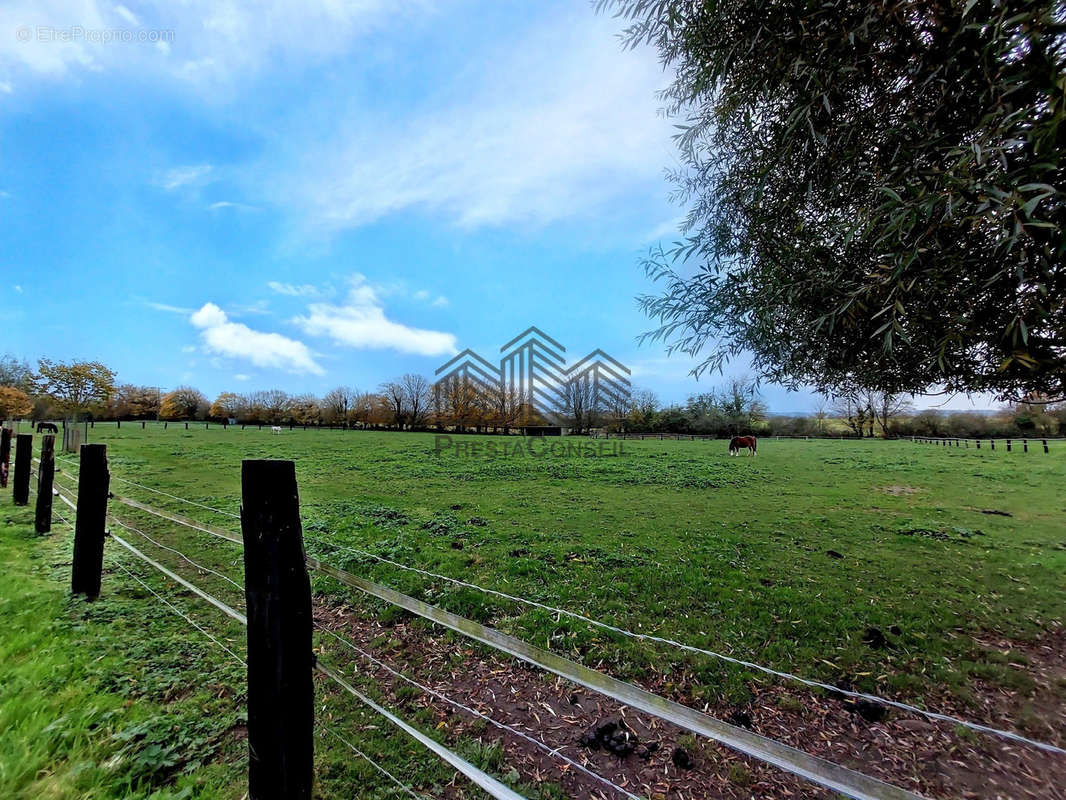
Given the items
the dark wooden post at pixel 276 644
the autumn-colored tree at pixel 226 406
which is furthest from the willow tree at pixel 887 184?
the autumn-colored tree at pixel 226 406

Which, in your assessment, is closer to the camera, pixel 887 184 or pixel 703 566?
pixel 887 184

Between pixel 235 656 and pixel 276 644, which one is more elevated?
pixel 276 644

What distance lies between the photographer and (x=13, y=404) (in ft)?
116

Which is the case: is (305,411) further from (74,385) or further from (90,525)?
(90,525)

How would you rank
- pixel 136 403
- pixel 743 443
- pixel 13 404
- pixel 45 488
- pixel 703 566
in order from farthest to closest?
pixel 136 403
pixel 13 404
pixel 743 443
pixel 45 488
pixel 703 566

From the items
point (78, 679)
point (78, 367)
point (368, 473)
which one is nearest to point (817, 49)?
point (78, 679)

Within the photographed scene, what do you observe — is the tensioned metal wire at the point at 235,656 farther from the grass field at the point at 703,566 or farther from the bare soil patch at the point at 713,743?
the bare soil patch at the point at 713,743

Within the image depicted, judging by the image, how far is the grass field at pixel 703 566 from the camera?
12.7 feet

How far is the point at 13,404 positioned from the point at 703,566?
2163 inches

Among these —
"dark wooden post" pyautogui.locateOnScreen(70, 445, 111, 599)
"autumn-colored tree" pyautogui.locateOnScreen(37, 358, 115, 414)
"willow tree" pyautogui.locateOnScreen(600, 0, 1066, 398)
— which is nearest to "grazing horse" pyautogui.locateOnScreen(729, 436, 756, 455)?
"willow tree" pyautogui.locateOnScreen(600, 0, 1066, 398)

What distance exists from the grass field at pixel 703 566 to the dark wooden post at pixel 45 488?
863 millimetres

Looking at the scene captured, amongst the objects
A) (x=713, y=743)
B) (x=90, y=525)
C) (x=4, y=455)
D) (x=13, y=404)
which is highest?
(x=13, y=404)

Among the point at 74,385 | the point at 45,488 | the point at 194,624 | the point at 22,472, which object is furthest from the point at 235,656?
the point at 74,385

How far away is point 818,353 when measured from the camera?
15.4ft
